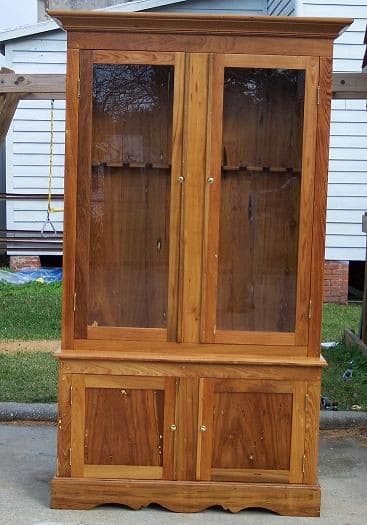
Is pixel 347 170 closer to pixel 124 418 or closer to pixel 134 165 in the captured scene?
pixel 134 165

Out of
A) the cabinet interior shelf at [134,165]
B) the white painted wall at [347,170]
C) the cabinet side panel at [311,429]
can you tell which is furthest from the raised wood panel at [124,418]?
the white painted wall at [347,170]

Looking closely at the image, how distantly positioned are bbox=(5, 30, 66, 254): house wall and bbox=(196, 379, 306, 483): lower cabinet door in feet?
27.7

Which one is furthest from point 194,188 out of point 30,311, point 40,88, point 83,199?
point 30,311

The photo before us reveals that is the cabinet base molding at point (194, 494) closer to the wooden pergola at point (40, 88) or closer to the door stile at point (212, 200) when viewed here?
the door stile at point (212, 200)

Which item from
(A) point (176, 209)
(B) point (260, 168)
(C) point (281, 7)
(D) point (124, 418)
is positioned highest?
(C) point (281, 7)

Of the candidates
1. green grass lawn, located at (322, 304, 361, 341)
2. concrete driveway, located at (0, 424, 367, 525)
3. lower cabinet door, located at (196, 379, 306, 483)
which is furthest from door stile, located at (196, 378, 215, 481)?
green grass lawn, located at (322, 304, 361, 341)

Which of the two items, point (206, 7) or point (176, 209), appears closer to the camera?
point (176, 209)

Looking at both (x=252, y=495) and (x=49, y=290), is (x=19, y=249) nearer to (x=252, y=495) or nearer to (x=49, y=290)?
(x=49, y=290)

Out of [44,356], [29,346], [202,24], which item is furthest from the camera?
[29,346]

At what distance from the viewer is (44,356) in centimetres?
689

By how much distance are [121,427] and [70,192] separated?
115cm

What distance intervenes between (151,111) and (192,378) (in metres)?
1.31

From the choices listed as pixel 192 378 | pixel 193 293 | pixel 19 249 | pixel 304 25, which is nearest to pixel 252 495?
pixel 192 378

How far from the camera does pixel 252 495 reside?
3754 mm
